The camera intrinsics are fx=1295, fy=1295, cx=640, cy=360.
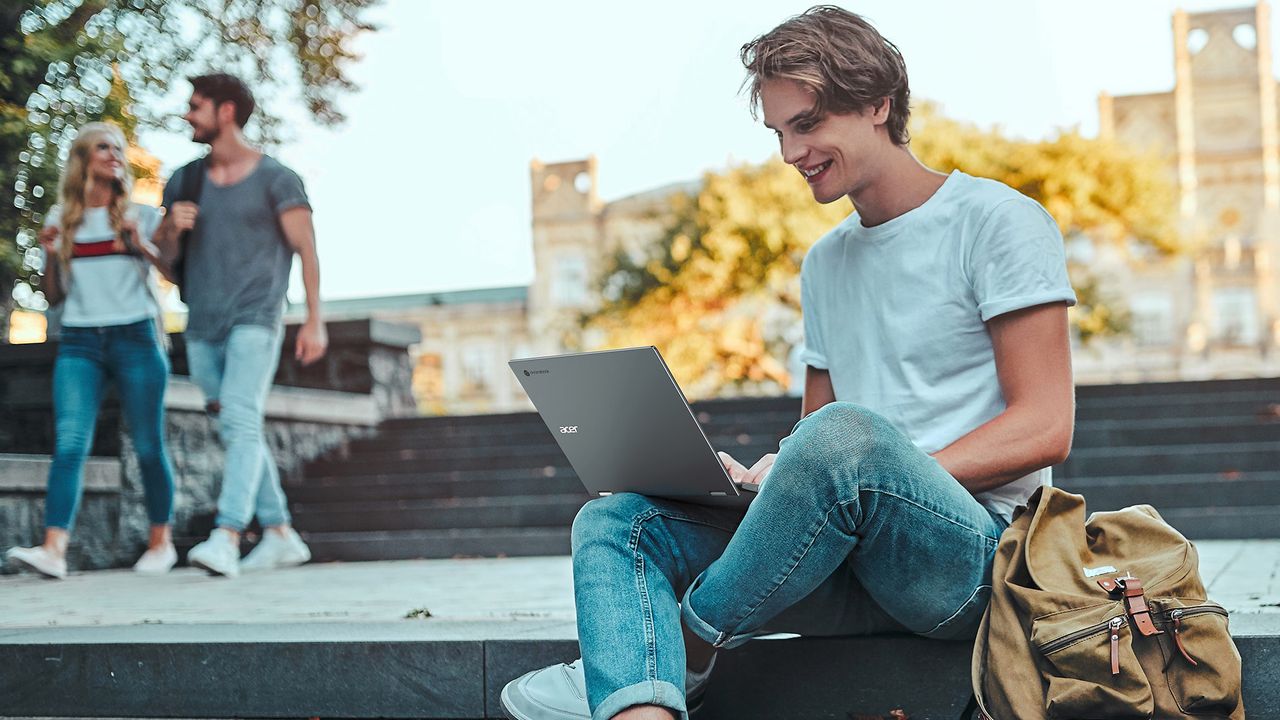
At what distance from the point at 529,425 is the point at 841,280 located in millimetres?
7547

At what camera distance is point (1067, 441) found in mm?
2359

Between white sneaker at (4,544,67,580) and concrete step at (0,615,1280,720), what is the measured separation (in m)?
2.03

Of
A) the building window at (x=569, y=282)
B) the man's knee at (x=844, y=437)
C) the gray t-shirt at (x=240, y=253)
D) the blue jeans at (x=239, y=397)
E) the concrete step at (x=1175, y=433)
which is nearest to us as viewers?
the man's knee at (x=844, y=437)

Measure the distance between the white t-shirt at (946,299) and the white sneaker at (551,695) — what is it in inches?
27.4

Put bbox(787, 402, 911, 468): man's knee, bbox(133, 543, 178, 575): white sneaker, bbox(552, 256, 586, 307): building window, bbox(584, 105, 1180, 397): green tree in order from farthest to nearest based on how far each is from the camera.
Result: bbox(552, 256, 586, 307): building window
bbox(584, 105, 1180, 397): green tree
bbox(133, 543, 178, 575): white sneaker
bbox(787, 402, 911, 468): man's knee

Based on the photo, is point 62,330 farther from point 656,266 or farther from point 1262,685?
point 656,266

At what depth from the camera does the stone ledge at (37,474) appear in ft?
20.5

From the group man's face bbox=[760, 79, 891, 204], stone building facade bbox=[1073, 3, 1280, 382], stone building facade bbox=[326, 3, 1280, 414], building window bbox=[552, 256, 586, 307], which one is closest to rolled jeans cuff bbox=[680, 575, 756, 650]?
man's face bbox=[760, 79, 891, 204]

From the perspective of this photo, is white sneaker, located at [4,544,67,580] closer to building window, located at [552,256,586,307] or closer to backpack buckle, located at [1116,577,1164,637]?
backpack buckle, located at [1116,577,1164,637]

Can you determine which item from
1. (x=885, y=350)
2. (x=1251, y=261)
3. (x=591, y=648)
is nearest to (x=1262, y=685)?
(x=885, y=350)

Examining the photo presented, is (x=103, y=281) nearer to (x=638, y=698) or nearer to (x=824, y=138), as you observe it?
(x=824, y=138)

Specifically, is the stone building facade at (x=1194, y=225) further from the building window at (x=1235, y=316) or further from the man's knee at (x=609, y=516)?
the man's knee at (x=609, y=516)

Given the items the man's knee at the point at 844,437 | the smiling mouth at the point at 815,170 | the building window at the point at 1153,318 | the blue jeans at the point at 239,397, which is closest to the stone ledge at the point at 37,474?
the blue jeans at the point at 239,397

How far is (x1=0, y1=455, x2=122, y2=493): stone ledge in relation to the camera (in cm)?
623
